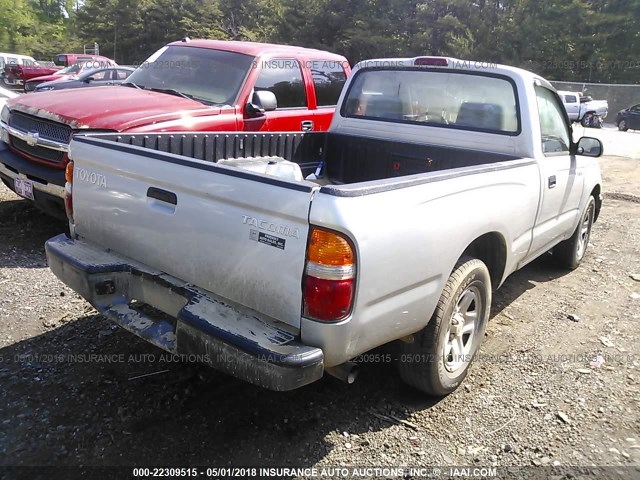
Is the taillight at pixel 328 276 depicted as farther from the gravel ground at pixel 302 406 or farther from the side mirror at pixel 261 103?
the side mirror at pixel 261 103

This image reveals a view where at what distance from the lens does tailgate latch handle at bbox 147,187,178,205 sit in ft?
8.98

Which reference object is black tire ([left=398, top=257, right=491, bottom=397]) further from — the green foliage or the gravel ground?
the green foliage

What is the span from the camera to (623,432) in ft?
10.2

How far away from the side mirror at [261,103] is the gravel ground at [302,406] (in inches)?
105

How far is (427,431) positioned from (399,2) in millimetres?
41246

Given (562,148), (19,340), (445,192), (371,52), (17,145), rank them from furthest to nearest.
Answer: (371,52) < (17,145) < (562,148) < (19,340) < (445,192)

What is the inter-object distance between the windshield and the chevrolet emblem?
1.44 metres

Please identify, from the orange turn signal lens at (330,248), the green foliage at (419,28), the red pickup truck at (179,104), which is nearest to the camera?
the orange turn signal lens at (330,248)

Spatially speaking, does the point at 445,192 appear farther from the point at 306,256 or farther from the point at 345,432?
the point at 345,432

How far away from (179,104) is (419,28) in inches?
1448

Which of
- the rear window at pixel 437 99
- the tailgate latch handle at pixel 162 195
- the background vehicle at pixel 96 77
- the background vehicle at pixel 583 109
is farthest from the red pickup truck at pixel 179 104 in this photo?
the background vehicle at pixel 583 109

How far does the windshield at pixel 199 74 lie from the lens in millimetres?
6023

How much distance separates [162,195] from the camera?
279 cm

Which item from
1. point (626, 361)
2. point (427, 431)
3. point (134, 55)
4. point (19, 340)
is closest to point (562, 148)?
point (626, 361)
